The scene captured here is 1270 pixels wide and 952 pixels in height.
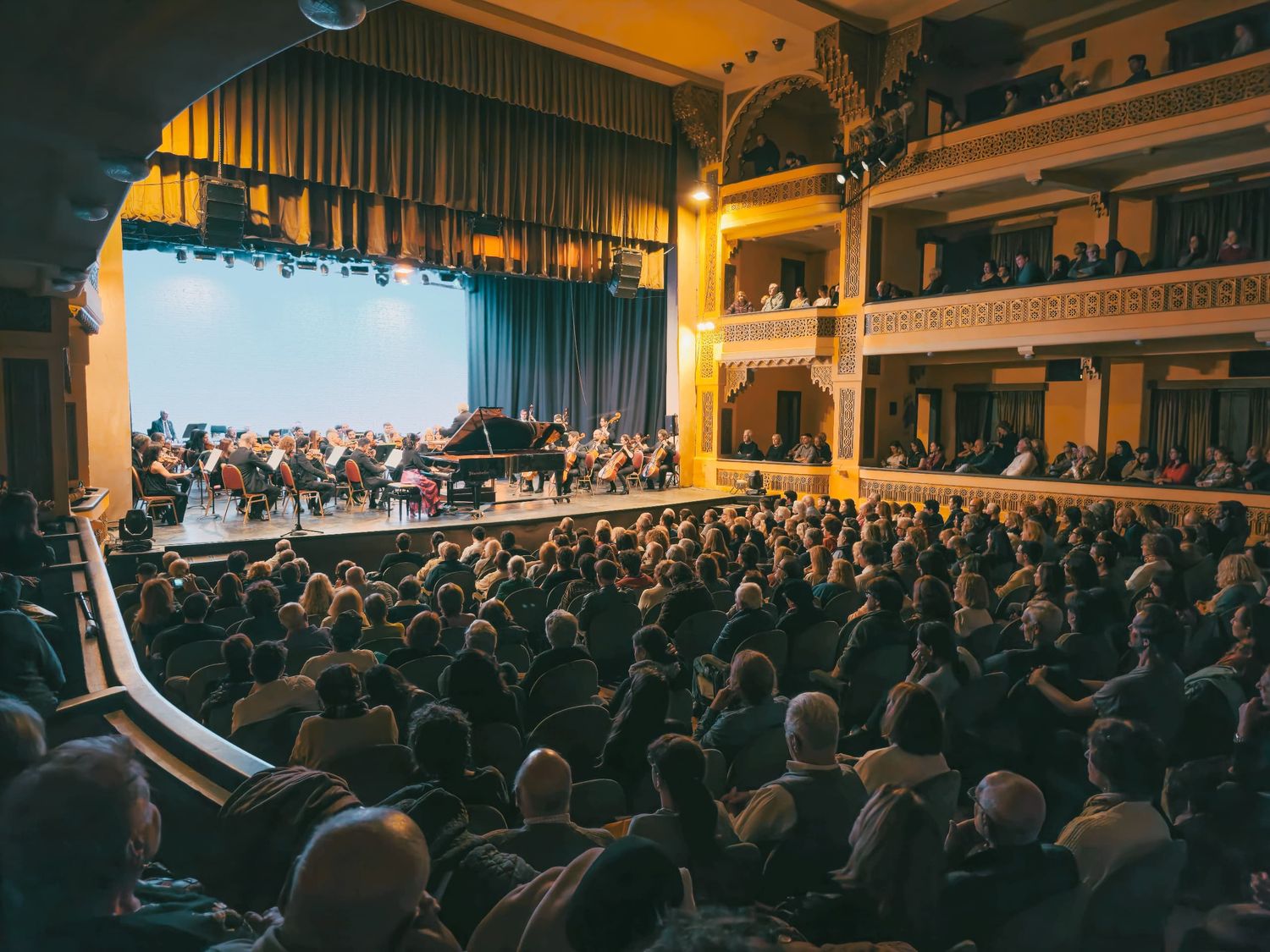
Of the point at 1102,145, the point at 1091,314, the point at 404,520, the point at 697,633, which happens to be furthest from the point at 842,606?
the point at 1102,145

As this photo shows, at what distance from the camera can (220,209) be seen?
11.4 meters

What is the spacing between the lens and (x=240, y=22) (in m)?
2.52

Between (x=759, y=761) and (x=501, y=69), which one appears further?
(x=501, y=69)

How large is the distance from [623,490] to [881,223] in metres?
6.76

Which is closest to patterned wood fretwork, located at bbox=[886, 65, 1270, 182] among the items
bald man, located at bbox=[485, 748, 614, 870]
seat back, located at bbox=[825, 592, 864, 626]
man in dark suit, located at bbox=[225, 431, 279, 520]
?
seat back, located at bbox=[825, 592, 864, 626]

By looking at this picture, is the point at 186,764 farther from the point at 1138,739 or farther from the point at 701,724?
the point at 1138,739

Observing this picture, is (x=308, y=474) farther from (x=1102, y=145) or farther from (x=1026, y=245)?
(x=1026, y=245)

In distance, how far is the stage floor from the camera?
9.45 meters

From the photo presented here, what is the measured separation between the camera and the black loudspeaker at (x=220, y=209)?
1130 cm

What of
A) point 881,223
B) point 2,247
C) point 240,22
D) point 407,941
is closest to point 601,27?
point 881,223

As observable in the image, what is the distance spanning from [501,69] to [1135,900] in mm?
14575

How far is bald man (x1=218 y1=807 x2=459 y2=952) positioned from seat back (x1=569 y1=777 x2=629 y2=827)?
55.3 inches

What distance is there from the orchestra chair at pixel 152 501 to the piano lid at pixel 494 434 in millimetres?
A: 3465

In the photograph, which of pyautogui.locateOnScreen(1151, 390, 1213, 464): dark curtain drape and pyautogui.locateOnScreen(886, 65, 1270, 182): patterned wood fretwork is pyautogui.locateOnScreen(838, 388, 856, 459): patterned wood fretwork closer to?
pyautogui.locateOnScreen(886, 65, 1270, 182): patterned wood fretwork
